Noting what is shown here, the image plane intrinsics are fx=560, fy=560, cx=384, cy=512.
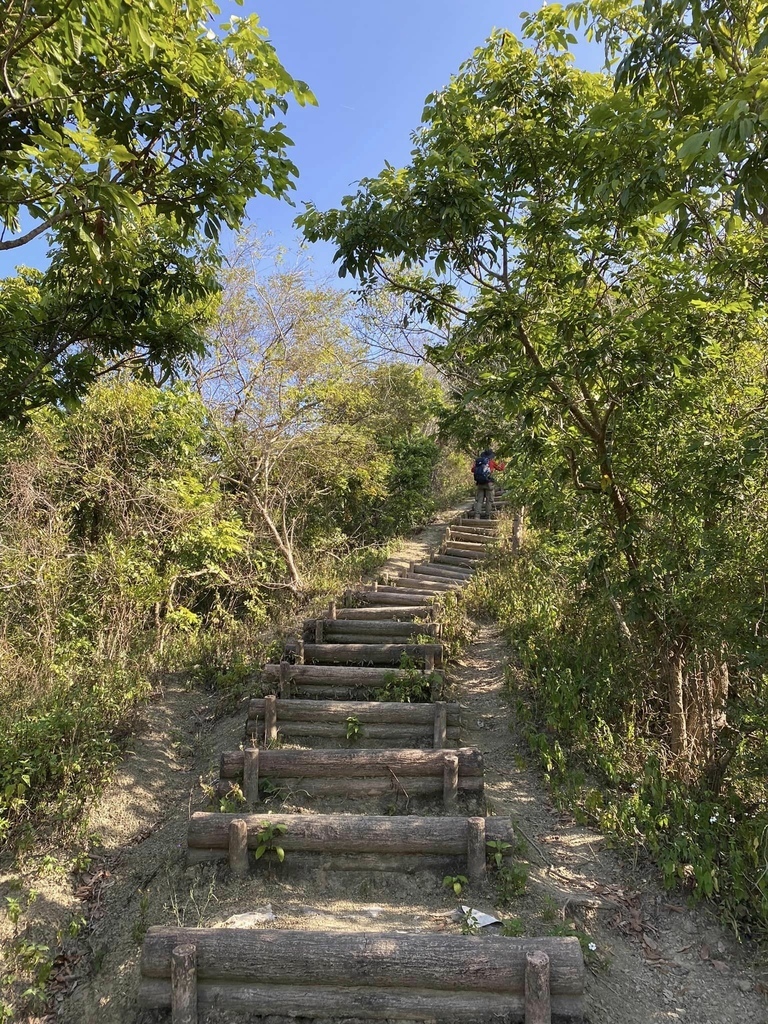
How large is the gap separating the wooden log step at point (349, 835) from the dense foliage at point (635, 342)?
56.9 inches

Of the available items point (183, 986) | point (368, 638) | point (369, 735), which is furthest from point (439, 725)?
point (183, 986)

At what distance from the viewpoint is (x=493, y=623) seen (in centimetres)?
913

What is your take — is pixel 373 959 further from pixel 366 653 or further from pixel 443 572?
pixel 443 572

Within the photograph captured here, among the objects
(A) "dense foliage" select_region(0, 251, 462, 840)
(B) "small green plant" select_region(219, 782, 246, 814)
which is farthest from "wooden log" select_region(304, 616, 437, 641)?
(B) "small green plant" select_region(219, 782, 246, 814)

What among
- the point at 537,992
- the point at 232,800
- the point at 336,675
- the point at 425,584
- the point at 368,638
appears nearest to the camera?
the point at 537,992

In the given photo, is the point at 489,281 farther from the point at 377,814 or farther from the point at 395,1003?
the point at 395,1003

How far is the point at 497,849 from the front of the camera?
4250 millimetres

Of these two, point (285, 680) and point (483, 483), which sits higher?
point (483, 483)

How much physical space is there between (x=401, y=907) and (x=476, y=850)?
2.19 ft

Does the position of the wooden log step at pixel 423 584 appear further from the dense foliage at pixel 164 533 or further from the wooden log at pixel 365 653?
the wooden log at pixel 365 653

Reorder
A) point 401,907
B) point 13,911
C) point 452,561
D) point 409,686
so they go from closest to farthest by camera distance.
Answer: point 13,911 < point 401,907 < point 409,686 < point 452,561

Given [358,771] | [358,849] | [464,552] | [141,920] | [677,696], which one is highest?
[464,552]

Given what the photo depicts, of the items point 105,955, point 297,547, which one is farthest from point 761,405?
point 297,547

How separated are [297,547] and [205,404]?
12.5 ft
